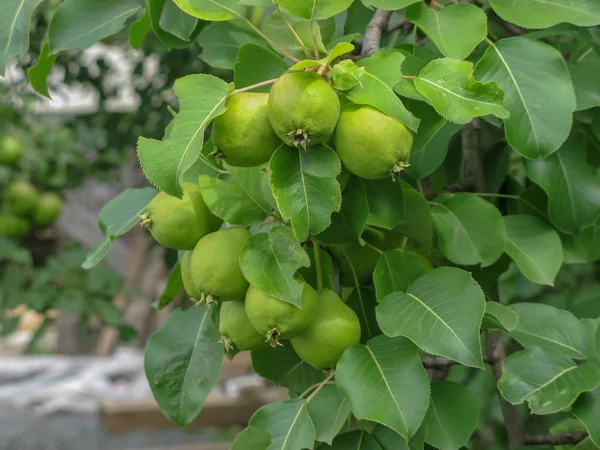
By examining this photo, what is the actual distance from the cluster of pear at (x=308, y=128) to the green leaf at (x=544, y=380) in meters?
0.25

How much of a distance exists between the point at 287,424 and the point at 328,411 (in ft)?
0.13

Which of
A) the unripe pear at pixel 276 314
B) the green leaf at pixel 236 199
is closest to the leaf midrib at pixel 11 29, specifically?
the green leaf at pixel 236 199

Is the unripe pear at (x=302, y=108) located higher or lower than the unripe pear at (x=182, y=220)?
higher

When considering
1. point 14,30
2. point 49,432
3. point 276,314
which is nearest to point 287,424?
point 276,314

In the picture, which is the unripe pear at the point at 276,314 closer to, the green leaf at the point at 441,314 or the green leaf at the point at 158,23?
the green leaf at the point at 441,314

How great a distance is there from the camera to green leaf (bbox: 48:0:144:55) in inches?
31.9

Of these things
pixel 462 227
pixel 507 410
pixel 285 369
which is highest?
pixel 462 227

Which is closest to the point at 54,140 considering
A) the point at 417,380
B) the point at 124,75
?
the point at 124,75

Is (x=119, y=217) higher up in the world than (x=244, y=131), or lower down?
lower down

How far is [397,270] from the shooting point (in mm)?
691

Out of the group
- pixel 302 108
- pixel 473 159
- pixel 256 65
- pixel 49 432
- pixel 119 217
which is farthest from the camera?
pixel 49 432

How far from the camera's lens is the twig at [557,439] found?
2.58 feet

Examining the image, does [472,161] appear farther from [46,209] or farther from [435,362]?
[46,209]

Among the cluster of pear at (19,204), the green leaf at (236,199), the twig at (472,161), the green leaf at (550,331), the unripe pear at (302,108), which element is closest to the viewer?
the unripe pear at (302,108)
